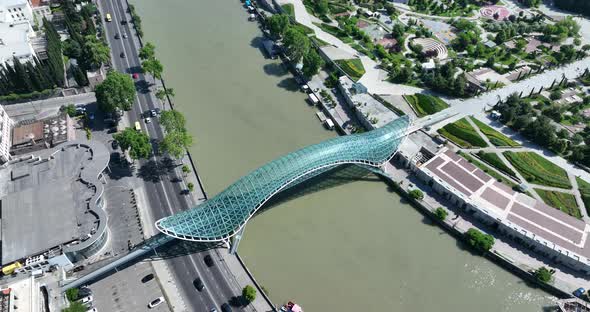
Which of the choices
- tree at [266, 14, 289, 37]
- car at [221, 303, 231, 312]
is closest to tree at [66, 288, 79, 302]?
car at [221, 303, 231, 312]

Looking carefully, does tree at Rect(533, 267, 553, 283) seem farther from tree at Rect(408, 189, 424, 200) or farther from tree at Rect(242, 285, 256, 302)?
tree at Rect(242, 285, 256, 302)

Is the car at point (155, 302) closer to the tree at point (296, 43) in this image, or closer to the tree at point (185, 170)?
the tree at point (185, 170)

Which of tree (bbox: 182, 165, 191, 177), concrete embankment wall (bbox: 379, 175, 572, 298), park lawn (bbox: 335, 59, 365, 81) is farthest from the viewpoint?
park lawn (bbox: 335, 59, 365, 81)

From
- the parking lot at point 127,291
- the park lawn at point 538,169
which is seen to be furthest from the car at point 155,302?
the park lawn at point 538,169

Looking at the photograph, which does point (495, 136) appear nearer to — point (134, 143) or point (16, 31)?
point (134, 143)

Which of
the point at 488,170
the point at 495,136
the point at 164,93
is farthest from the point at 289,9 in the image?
the point at 488,170

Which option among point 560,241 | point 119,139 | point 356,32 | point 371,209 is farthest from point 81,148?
point 560,241
